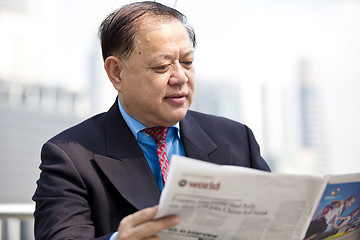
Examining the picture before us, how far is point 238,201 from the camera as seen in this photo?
0.96m

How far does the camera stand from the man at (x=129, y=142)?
4.09 ft

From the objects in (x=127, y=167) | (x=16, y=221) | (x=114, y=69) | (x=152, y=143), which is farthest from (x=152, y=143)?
(x=16, y=221)

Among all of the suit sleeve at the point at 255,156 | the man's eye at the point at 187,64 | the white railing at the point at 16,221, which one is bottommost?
the white railing at the point at 16,221

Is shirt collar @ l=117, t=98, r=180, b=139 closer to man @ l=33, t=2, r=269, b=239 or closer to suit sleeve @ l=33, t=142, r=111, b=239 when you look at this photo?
man @ l=33, t=2, r=269, b=239

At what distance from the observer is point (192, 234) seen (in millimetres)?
997

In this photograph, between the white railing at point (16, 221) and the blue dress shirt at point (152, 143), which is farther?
the white railing at point (16, 221)

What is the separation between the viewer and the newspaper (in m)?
0.90

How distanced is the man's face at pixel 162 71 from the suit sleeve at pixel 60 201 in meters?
0.26

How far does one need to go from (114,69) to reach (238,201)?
62 centimetres

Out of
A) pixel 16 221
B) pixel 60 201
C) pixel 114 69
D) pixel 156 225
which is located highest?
pixel 114 69

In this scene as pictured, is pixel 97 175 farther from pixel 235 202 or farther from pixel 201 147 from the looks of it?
pixel 235 202

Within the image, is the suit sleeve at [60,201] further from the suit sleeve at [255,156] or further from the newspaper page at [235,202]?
the suit sleeve at [255,156]

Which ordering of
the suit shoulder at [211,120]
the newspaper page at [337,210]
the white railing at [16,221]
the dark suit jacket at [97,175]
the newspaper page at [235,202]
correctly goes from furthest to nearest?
the white railing at [16,221]
the suit shoulder at [211,120]
the dark suit jacket at [97,175]
the newspaper page at [337,210]
the newspaper page at [235,202]

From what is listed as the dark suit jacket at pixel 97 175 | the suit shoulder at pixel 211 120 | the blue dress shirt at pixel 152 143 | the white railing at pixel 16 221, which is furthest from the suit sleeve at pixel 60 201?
the white railing at pixel 16 221
